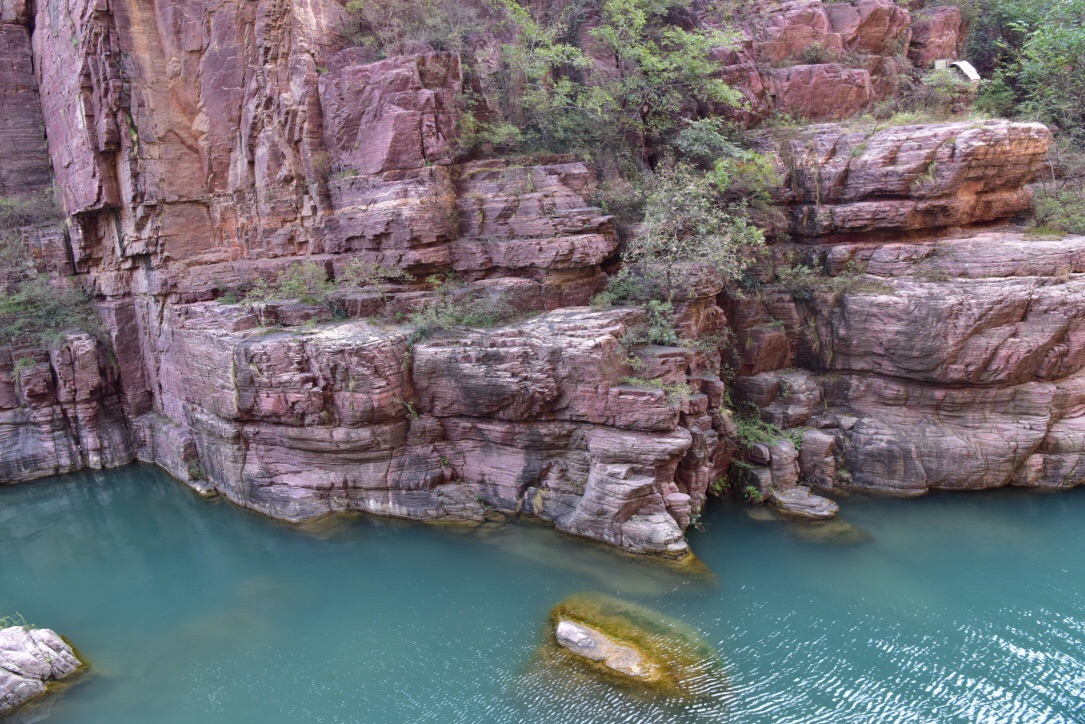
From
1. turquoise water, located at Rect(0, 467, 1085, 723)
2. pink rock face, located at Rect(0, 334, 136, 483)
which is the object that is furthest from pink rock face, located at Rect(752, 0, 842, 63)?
pink rock face, located at Rect(0, 334, 136, 483)

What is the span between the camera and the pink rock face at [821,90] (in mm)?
15398

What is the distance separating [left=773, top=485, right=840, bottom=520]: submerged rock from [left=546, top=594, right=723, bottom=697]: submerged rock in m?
3.93

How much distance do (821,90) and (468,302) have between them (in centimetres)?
1089

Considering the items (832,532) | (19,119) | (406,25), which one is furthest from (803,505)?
(19,119)

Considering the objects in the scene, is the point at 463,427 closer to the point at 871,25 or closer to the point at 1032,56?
the point at 871,25

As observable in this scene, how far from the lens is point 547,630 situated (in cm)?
877

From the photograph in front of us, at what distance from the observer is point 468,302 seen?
12.3 m

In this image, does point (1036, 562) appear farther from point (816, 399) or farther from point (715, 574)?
point (715, 574)

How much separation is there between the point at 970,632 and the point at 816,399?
17.3 ft

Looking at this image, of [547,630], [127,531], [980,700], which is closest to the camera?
[980,700]

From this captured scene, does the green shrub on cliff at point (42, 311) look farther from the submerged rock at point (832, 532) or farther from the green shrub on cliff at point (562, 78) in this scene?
the submerged rock at point (832, 532)

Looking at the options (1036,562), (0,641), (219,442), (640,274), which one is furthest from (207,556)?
(1036,562)

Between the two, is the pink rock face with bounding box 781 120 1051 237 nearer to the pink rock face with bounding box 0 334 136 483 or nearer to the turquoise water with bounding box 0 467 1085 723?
the turquoise water with bounding box 0 467 1085 723

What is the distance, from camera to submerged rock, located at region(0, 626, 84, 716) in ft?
25.4
